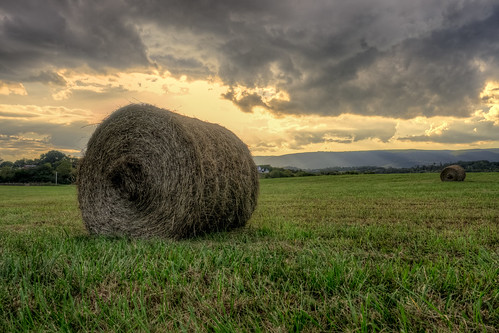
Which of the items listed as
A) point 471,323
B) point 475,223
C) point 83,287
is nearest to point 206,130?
point 83,287

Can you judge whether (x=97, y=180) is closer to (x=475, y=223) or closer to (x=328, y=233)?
(x=328, y=233)

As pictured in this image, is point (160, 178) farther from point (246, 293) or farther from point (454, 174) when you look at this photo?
point (454, 174)

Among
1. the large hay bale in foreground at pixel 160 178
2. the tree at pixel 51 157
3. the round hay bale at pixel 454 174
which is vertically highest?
the tree at pixel 51 157

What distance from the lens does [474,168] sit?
47438 mm

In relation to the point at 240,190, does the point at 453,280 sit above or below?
below

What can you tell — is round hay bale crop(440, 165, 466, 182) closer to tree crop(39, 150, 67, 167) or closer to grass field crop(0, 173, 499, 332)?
grass field crop(0, 173, 499, 332)

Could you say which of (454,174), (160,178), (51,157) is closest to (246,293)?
(160,178)

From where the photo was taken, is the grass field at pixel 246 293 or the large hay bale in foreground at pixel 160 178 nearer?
the grass field at pixel 246 293

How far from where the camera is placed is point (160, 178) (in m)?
6.39

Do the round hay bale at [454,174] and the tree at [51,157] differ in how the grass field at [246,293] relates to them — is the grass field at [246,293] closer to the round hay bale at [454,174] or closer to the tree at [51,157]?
the round hay bale at [454,174]

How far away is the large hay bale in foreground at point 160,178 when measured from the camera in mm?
6172

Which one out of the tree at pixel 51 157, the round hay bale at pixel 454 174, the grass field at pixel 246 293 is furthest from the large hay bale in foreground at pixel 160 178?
the tree at pixel 51 157

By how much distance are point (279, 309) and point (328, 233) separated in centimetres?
360

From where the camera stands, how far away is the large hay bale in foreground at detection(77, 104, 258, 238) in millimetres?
6172
